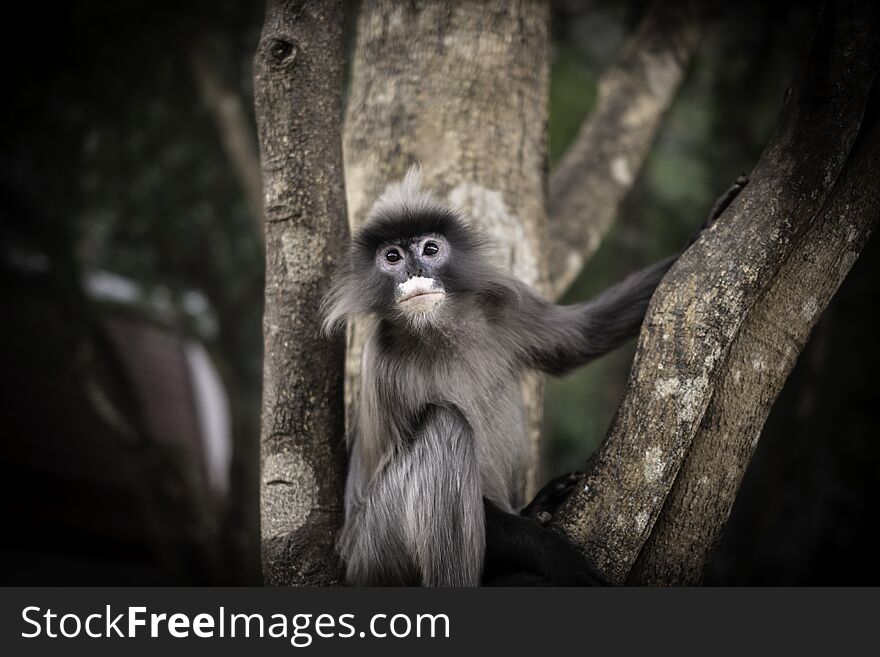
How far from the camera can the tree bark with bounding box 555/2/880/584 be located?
2699 millimetres

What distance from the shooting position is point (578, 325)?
3.55 m

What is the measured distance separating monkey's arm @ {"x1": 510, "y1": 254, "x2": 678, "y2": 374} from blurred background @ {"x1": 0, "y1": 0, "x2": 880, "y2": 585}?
2365 millimetres

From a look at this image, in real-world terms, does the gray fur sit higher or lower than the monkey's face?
lower

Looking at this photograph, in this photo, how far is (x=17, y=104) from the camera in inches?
245

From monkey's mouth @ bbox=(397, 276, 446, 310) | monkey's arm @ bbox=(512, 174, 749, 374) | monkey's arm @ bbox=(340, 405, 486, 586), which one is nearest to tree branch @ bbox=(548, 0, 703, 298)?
monkey's arm @ bbox=(512, 174, 749, 374)

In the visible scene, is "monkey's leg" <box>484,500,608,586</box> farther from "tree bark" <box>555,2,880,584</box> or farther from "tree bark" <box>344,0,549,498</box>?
"tree bark" <box>344,0,549,498</box>

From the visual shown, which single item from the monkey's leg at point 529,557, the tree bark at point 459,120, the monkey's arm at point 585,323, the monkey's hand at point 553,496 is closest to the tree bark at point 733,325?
the monkey's leg at point 529,557

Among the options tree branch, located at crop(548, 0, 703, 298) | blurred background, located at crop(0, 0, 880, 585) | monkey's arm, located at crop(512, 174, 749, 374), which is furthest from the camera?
blurred background, located at crop(0, 0, 880, 585)

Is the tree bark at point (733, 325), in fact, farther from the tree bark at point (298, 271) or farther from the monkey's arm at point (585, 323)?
the tree bark at point (298, 271)

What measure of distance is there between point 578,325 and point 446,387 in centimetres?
66

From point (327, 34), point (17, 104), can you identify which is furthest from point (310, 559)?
point (17, 104)

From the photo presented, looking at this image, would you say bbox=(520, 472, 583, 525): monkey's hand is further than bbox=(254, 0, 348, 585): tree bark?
Yes

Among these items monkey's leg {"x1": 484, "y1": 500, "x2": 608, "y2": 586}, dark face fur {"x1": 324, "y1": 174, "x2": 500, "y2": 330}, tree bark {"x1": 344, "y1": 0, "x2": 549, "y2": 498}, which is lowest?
monkey's leg {"x1": 484, "y1": 500, "x2": 608, "y2": 586}

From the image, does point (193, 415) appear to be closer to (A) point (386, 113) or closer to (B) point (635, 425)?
(A) point (386, 113)
